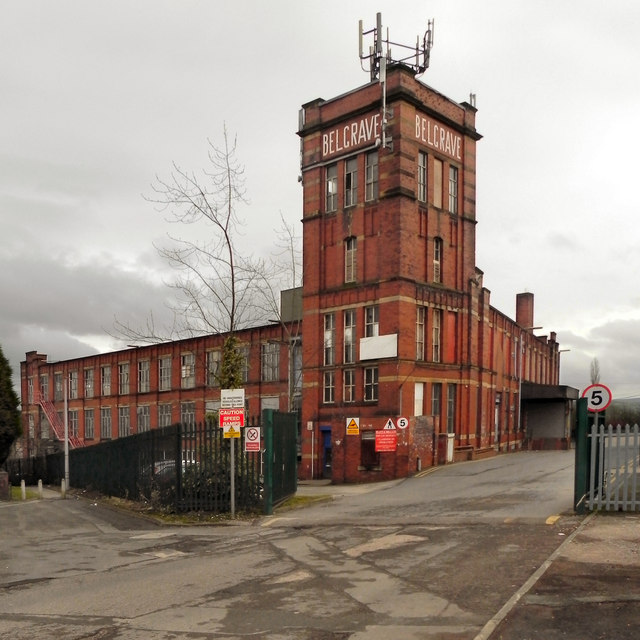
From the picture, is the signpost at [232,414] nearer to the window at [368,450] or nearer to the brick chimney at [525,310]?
the window at [368,450]

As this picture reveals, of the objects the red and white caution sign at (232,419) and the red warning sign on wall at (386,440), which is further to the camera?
the red warning sign on wall at (386,440)

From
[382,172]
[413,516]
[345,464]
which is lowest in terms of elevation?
[345,464]

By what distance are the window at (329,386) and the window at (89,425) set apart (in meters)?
37.9

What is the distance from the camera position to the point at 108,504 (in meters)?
23.5

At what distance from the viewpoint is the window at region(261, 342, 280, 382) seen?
50.0 meters

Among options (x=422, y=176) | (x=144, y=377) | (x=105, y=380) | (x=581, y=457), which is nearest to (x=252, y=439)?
(x=581, y=457)

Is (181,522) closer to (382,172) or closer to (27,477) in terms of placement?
(382,172)

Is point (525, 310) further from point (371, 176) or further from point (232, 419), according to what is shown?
point (232, 419)

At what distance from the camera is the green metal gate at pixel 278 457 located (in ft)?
57.3

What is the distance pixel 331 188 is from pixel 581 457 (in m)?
27.9

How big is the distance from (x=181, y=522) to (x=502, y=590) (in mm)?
10130

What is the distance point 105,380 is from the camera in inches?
2739

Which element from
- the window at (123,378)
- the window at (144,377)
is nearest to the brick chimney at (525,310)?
the window at (144,377)

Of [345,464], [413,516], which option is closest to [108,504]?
[413,516]
